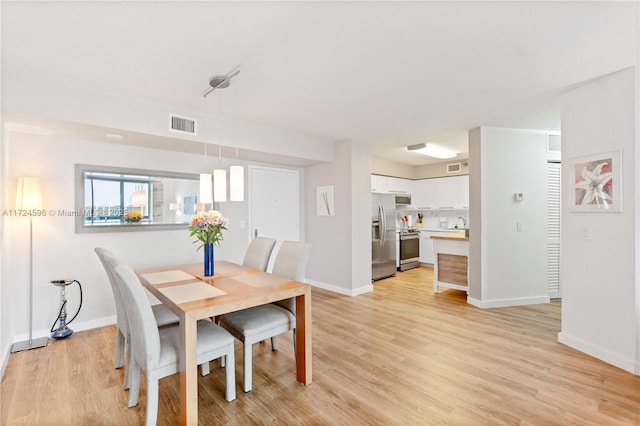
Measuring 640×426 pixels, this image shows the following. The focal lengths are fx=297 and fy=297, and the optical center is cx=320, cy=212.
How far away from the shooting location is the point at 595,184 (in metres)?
2.64

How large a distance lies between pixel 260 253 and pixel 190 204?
146 centimetres

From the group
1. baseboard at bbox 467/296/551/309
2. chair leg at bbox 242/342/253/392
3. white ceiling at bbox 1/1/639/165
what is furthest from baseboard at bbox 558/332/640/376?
chair leg at bbox 242/342/253/392

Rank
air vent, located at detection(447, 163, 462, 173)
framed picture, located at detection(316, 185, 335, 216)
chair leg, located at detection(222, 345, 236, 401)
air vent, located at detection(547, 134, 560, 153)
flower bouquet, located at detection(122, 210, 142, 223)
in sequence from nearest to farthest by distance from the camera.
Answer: chair leg, located at detection(222, 345, 236, 401) < flower bouquet, located at detection(122, 210, 142, 223) < air vent, located at detection(547, 134, 560, 153) < framed picture, located at detection(316, 185, 335, 216) < air vent, located at detection(447, 163, 462, 173)

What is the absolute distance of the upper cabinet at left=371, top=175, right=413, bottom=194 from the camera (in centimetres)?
624

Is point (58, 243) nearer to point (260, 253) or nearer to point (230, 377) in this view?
point (260, 253)

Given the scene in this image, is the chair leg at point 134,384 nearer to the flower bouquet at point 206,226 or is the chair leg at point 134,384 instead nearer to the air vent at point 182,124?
the flower bouquet at point 206,226

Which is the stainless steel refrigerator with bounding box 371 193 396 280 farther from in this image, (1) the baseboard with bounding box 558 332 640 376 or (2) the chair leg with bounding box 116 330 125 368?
(2) the chair leg with bounding box 116 330 125 368

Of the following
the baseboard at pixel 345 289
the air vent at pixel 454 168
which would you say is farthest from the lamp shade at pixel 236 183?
the air vent at pixel 454 168

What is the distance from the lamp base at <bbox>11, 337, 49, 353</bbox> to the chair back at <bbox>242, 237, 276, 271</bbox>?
80.8 inches

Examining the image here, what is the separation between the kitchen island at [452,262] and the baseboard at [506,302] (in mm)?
337

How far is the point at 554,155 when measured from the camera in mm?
4250

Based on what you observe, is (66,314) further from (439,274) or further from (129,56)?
(439,274)

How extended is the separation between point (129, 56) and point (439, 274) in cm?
474

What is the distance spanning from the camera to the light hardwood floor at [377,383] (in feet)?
6.23
